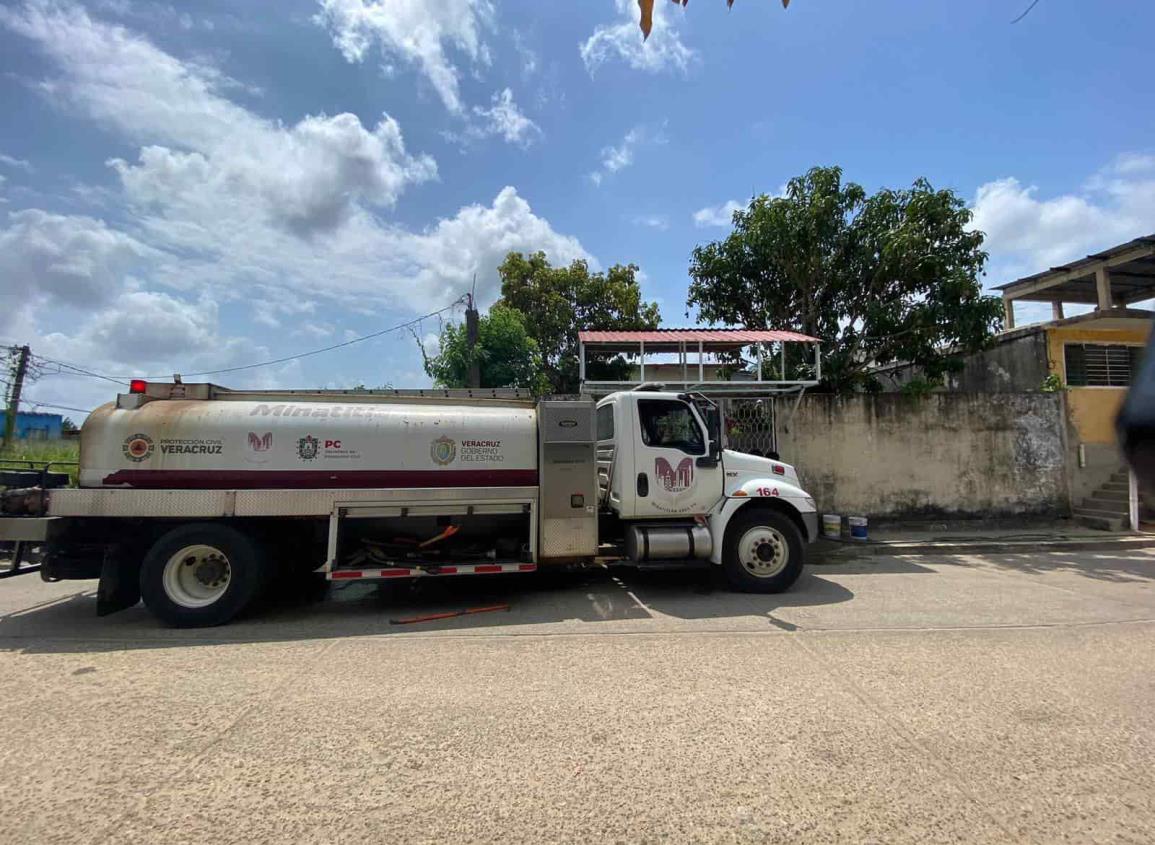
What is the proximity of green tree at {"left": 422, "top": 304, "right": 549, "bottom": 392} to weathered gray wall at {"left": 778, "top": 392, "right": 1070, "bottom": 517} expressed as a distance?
6146 mm

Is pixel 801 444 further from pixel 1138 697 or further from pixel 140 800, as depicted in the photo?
pixel 140 800

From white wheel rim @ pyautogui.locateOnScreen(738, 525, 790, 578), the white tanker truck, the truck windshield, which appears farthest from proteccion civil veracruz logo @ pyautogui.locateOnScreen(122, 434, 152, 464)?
white wheel rim @ pyautogui.locateOnScreen(738, 525, 790, 578)

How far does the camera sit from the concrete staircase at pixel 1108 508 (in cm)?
1132

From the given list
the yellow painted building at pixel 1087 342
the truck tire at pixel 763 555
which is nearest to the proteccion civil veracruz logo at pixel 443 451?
the truck tire at pixel 763 555

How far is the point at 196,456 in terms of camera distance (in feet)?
19.6

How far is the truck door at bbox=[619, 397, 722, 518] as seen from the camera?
7047 mm

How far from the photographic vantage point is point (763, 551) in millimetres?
6973

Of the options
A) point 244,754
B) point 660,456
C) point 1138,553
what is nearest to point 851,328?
point 1138,553

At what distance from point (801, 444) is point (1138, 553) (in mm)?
5383

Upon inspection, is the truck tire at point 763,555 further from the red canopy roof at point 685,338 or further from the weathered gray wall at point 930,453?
the weathered gray wall at point 930,453

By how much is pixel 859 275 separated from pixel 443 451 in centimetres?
952

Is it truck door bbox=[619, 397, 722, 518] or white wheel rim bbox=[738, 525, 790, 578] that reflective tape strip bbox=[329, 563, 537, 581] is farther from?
white wheel rim bbox=[738, 525, 790, 578]

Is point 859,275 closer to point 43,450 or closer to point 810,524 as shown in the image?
point 810,524

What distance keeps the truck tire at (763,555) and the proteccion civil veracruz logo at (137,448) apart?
238 inches
